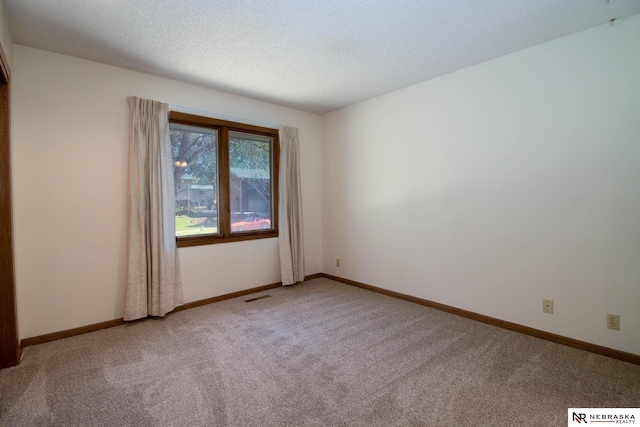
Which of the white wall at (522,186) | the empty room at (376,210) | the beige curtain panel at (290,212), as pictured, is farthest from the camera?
the beige curtain panel at (290,212)

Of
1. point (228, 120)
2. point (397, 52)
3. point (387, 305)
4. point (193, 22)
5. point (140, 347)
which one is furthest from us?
point (228, 120)

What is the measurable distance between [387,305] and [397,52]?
2694 mm

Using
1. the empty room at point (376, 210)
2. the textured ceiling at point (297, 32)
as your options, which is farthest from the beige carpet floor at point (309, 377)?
the textured ceiling at point (297, 32)

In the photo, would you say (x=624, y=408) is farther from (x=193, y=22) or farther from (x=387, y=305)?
(x=193, y=22)

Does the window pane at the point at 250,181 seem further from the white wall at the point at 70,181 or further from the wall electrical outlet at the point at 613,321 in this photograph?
the wall electrical outlet at the point at 613,321

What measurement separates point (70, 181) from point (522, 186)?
4.19 metres

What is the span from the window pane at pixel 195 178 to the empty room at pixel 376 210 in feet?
0.09

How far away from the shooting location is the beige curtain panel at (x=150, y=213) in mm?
3025

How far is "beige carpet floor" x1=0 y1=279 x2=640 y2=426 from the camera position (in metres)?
1.74

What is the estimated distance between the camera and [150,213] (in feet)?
10.2

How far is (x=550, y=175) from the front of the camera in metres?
2.61

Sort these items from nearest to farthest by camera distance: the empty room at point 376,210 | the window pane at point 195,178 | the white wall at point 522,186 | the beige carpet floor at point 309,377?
the beige carpet floor at point 309,377, the empty room at point 376,210, the white wall at point 522,186, the window pane at point 195,178

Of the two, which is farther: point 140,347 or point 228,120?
point 228,120

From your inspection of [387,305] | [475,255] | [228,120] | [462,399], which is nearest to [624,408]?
[462,399]
